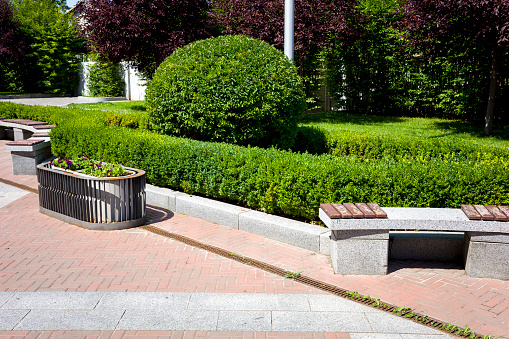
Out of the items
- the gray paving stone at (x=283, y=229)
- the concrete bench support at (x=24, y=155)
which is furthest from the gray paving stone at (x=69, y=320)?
the concrete bench support at (x=24, y=155)

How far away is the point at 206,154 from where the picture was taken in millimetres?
6695

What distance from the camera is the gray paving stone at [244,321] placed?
363cm

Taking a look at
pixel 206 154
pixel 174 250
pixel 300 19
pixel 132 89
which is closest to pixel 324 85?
pixel 300 19

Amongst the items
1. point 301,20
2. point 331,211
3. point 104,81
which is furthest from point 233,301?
point 104,81

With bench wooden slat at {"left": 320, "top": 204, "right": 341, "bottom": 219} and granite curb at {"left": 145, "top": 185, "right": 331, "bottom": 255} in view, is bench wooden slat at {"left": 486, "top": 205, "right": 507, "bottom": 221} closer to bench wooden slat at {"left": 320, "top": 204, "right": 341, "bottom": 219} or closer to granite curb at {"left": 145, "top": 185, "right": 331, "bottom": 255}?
bench wooden slat at {"left": 320, "top": 204, "right": 341, "bottom": 219}

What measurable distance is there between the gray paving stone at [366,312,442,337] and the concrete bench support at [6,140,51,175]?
8324 millimetres

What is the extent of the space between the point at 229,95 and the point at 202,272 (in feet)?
12.6

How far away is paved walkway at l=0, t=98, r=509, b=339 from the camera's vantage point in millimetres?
3633

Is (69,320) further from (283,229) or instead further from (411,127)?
(411,127)

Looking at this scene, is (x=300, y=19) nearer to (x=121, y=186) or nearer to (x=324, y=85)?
(x=324, y=85)

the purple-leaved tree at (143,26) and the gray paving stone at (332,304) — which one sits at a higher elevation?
the purple-leaved tree at (143,26)

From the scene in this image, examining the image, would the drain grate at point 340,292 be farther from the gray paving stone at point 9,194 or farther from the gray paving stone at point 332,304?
the gray paving stone at point 9,194

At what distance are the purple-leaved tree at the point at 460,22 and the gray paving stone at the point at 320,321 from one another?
11.1 metres

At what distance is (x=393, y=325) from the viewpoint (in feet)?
12.1
